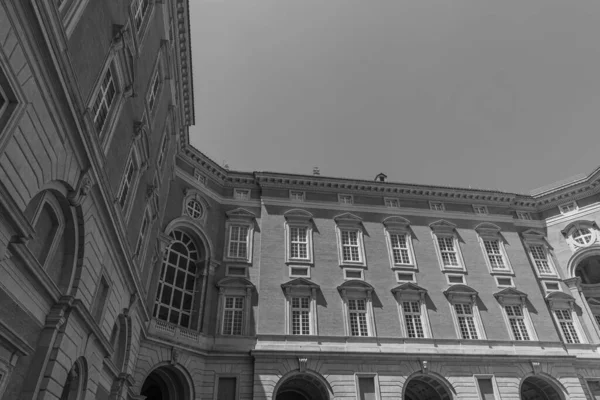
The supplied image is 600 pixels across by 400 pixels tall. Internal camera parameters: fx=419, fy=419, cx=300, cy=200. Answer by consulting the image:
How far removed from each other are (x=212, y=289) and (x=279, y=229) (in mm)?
6312

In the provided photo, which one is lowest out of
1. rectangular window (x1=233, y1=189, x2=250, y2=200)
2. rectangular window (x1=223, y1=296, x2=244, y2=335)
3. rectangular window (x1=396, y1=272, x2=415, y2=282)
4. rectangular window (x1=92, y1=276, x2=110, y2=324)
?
rectangular window (x1=92, y1=276, x2=110, y2=324)

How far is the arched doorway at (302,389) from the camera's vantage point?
24312mm

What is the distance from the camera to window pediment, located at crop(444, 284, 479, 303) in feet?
94.1

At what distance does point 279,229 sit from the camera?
29672 mm

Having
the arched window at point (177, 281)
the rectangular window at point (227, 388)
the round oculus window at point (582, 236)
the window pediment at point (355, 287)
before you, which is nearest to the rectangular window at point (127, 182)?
the arched window at point (177, 281)

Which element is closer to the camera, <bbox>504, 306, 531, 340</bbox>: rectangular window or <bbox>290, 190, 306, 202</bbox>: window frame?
<bbox>504, 306, 531, 340</bbox>: rectangular window

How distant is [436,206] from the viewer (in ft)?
110

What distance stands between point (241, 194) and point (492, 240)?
19.7 metres

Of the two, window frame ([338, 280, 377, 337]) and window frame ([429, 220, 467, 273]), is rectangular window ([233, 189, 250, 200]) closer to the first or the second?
window frame ([338, 280, 377, 337])

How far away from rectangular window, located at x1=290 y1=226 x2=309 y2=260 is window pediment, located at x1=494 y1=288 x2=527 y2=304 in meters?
13.7

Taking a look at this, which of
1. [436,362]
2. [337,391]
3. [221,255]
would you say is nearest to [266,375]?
[337,391]

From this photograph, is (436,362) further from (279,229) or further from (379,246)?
(279,229)

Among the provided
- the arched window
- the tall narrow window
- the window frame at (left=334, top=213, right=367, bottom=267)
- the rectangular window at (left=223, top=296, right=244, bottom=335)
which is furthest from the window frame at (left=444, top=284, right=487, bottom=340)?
the tall narrow window

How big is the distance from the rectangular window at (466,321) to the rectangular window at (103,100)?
2439 centimetres
